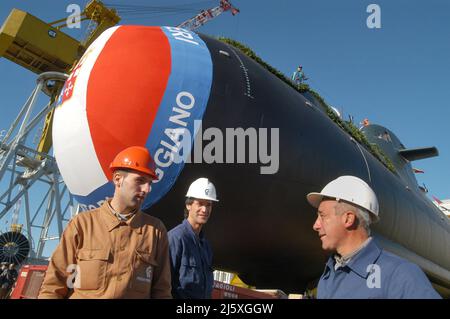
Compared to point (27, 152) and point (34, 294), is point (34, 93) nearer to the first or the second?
point (27, 152)


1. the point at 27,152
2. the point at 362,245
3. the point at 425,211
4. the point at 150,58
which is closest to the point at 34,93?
the point at 27,152

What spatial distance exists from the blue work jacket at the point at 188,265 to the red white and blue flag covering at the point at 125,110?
971mm

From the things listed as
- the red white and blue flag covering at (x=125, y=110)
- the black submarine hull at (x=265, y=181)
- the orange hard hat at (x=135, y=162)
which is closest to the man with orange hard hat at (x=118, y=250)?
the orange hard hat at (x=135, y=162)

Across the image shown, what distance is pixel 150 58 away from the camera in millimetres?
4547

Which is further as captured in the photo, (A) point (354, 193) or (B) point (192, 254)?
(B) point (192, 254)

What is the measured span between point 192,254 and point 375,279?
196 cm

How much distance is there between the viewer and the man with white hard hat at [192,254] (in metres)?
3.30

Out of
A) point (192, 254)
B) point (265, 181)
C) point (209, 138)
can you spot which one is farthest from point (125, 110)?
point (265, 181)

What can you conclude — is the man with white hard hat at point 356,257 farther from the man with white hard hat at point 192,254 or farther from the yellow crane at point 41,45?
the yellow crane at point 41,45

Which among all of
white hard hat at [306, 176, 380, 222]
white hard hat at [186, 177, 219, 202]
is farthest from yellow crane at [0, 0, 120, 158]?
white hard hat at [306, 176, 380, 222]

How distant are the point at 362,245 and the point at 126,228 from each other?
1.47m

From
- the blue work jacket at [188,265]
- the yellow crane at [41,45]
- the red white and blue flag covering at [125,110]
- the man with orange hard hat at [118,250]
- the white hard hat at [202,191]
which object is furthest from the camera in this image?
the yellow crane at [41,45]

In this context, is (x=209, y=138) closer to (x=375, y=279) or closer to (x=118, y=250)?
(x=118, y=250)

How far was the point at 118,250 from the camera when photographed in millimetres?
2268
